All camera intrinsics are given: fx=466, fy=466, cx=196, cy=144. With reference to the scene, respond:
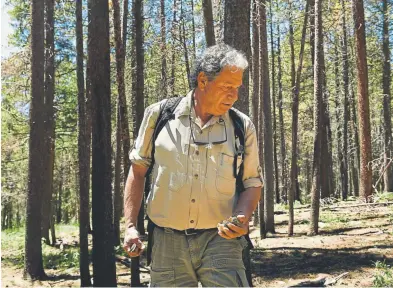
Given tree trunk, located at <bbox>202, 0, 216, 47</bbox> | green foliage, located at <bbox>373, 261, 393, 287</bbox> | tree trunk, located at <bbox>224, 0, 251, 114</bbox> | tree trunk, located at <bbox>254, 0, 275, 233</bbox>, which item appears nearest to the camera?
tree trunk, located at <bbox>224, 0, 251, 114</bbox>

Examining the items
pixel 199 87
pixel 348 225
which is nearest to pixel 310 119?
pixel 348 225

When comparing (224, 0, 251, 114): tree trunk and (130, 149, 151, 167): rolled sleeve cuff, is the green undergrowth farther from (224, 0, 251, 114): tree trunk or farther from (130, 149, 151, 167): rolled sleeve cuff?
(130, 149, 151, 167): rolled sleeve cuff

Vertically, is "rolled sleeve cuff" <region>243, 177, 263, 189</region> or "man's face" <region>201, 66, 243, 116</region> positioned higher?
"man's face" <region>201, 66, 243, 116</region>

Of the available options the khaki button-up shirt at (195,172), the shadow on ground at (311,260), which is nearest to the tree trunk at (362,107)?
the shadow on ground at (311,260)

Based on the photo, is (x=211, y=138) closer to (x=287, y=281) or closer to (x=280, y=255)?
(x=287, y=281)

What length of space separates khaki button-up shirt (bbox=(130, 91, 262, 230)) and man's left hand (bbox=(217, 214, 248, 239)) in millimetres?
176

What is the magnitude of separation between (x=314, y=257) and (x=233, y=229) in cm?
774

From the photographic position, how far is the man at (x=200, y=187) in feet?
9.29

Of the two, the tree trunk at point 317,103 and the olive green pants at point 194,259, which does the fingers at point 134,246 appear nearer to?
the olive green pants at point 194,259

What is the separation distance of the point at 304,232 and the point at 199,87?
11.2 m

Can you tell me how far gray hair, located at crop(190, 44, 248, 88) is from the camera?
2971 mm

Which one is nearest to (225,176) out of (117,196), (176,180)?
(176,180)

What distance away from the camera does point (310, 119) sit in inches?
1191

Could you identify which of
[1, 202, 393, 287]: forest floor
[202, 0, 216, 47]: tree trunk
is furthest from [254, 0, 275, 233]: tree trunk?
[202, 0, 216, 47]: tree trunk
